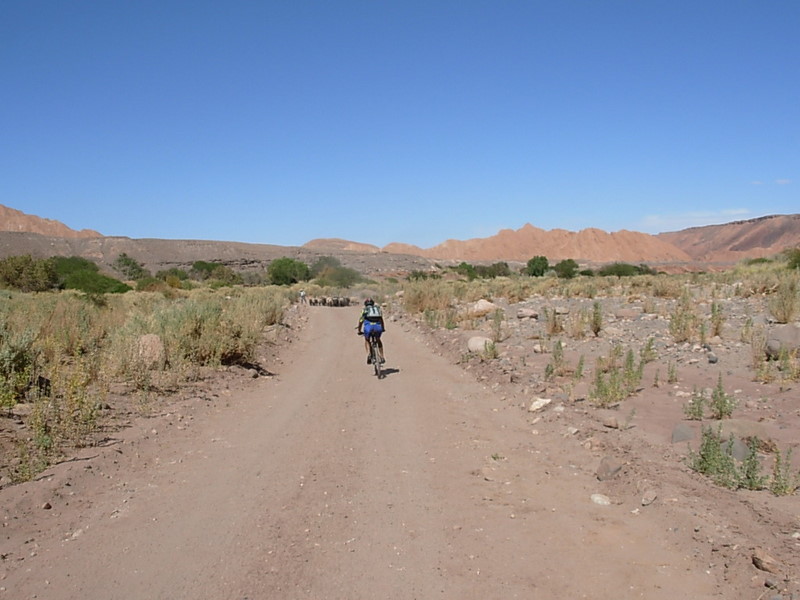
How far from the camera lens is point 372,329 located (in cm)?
1438

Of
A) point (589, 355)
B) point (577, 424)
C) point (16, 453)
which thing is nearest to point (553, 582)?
point (577, 424)

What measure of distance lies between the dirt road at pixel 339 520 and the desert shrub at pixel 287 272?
65422mm

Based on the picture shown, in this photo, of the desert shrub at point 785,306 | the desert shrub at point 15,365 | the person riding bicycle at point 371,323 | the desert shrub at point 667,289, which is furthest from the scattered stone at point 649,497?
the desert shrub at point 667,289

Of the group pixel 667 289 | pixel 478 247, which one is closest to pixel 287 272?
pixel 667 289

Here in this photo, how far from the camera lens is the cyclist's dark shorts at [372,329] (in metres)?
14.4

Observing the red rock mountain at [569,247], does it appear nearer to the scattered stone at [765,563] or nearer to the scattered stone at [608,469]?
the scattered stone at [608,469]

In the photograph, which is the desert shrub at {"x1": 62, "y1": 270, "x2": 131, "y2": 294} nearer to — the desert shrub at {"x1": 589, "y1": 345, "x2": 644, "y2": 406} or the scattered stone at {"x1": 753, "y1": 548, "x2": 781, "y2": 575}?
the desert shrub at {"x1": 589, "y1": 345, "x2": 644, "y2": 406}

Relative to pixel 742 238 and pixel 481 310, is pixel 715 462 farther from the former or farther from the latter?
pixel 742 238

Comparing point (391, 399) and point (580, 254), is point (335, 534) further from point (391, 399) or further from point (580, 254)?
point (580, 254)

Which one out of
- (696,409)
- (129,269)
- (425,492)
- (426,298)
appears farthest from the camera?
(129,269)

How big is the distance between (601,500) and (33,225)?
195910mm

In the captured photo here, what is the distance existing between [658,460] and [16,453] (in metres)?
6.85

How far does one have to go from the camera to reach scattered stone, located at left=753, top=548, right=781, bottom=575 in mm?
4281

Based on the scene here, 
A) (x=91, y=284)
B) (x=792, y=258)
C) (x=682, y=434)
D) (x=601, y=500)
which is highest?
(x=792, y=258)
